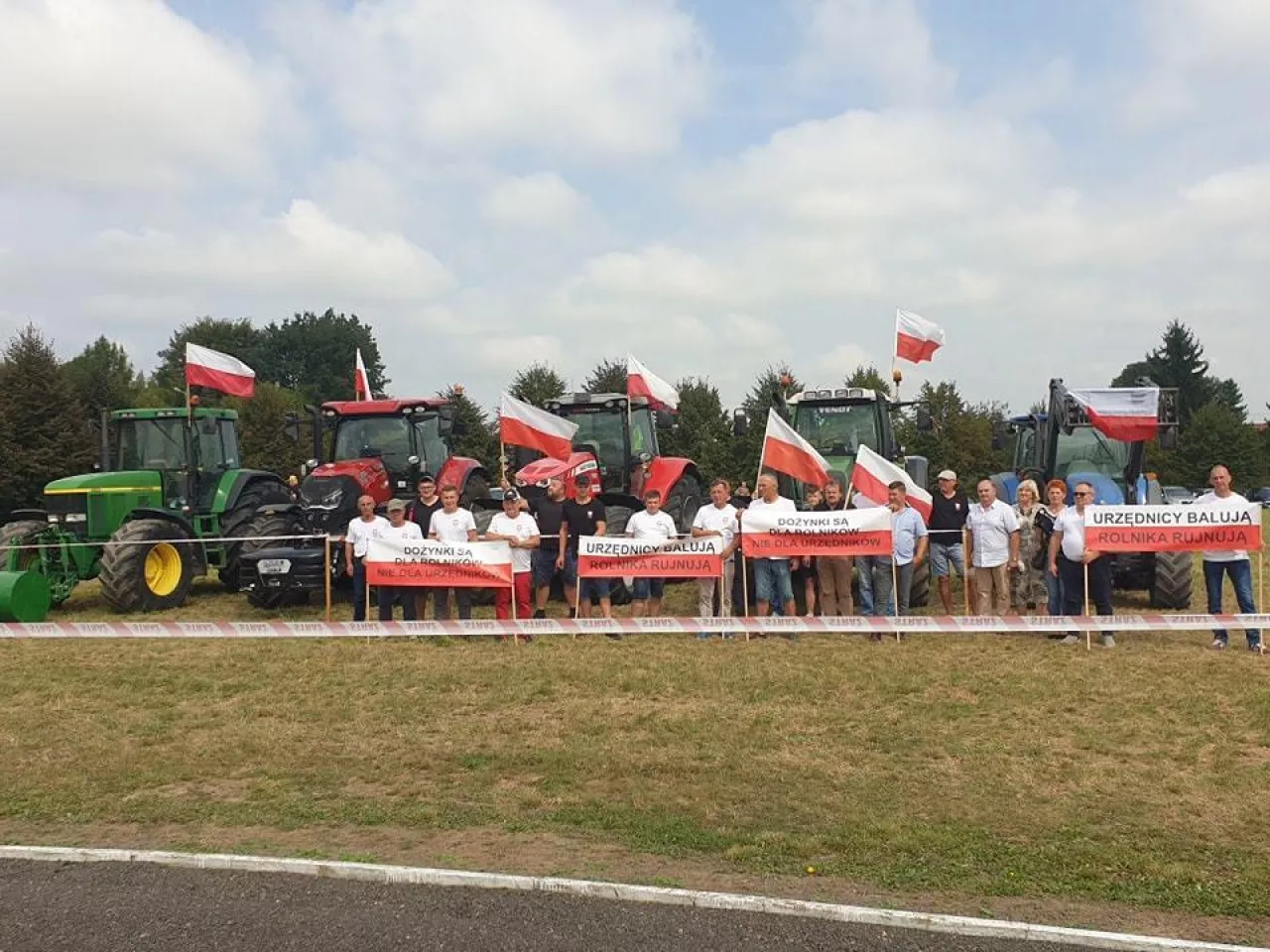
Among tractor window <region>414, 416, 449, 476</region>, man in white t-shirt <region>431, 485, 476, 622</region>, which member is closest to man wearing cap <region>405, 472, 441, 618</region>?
man in white t-shirt <region>431, 485, 476, 622</region>

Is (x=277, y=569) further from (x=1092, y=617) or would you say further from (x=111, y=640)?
(x=1092, y=617)

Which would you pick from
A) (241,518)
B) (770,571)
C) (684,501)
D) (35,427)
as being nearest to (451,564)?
(770,571)

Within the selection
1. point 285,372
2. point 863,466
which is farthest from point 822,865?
point 285,372

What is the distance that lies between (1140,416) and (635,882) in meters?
9.43

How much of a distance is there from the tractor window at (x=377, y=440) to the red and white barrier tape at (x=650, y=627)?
413 cm

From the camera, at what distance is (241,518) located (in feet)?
47.1

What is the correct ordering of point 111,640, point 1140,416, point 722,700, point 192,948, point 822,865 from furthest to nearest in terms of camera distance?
point 1140,416 < point 111,640 < point 722,700 < point 822,865 < point 192,948

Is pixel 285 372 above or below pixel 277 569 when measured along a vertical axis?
above

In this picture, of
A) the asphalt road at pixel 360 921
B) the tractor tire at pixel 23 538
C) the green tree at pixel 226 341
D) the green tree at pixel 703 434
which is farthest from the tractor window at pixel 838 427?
the green tree at pixel 226 341

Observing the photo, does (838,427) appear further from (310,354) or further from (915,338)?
(310,354)

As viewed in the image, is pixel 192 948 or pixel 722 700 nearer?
pixel 192 948

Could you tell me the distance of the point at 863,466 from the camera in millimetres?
11055

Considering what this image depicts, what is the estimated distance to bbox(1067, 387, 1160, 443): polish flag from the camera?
11.7 meters

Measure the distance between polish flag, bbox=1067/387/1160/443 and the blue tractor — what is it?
70cm
